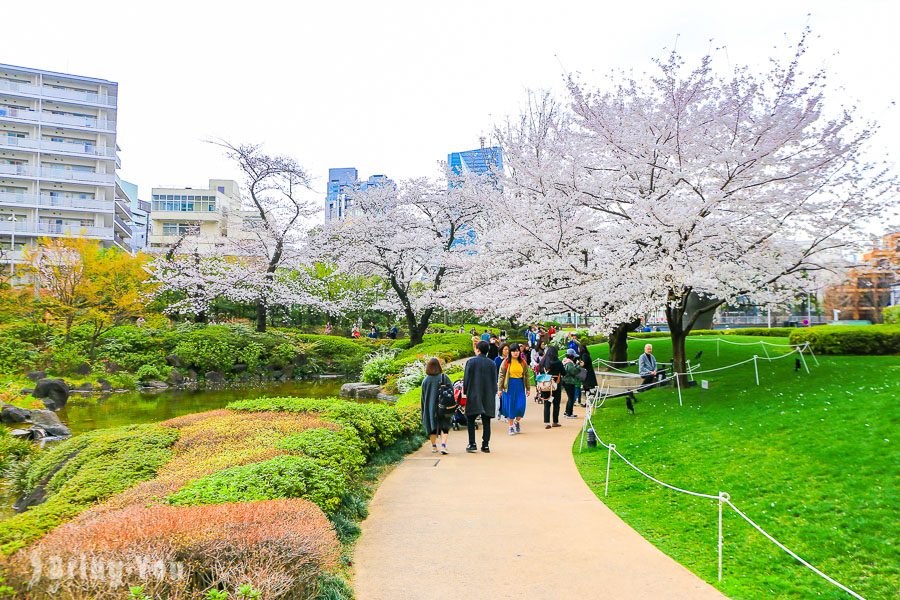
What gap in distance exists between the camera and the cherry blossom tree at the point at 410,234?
26.2 m

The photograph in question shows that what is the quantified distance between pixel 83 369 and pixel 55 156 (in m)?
39.2

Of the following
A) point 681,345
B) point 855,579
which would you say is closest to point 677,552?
point 855,579

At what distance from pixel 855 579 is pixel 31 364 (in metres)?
24.3

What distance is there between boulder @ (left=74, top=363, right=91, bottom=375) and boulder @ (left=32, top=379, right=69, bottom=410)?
14.1 feet

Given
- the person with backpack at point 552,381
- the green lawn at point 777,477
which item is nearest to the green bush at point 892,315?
the green lawn at point 777,477

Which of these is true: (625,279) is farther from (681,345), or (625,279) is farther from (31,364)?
(31,364)

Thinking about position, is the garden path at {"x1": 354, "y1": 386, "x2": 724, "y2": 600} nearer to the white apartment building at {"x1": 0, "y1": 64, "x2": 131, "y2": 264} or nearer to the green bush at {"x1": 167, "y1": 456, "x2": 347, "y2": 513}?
the green bush at {"x1": 167, "y1": 456, "x2": 347, "y2": 513}

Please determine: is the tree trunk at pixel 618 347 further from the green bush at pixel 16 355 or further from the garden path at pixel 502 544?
the green bush at pixel 16 355

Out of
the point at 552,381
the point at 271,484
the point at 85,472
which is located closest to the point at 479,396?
the point at 552,381

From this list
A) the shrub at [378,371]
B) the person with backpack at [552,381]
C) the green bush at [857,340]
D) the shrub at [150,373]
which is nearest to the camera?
the person with backpack at [552,381]

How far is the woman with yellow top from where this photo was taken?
11102 millimetres

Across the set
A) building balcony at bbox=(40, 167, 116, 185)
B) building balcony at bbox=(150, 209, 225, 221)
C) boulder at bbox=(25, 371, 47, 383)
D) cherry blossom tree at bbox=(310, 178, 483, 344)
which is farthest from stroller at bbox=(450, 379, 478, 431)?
building balcony at bbox=(150, 209, 225, 221)

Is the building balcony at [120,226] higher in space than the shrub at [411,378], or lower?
higher

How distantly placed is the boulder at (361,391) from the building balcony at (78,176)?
4490cm
